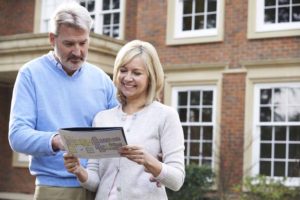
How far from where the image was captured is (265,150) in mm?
12508

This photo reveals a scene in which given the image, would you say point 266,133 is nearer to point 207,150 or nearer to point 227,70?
point 207,150

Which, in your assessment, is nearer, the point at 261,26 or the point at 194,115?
the point at 261,26

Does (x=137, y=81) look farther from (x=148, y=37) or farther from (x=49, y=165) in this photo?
(x=148, y=37)

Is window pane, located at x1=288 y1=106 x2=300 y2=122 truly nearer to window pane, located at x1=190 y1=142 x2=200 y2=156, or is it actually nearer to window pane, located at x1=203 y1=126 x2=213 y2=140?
window pane, located at x1=203 y1=126 x2=213 y2=140

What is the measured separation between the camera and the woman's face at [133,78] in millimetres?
2875

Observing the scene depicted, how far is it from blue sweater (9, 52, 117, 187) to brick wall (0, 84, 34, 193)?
42.9 feet

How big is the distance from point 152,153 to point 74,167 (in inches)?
14.3

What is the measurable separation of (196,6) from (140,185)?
11394 mm

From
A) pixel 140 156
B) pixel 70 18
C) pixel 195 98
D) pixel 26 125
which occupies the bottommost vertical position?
pixel 140 156

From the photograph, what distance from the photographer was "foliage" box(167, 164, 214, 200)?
12062mm

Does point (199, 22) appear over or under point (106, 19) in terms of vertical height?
under

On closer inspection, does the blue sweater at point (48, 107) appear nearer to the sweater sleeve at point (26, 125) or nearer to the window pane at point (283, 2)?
the sweater sleeve at point (26, 125)

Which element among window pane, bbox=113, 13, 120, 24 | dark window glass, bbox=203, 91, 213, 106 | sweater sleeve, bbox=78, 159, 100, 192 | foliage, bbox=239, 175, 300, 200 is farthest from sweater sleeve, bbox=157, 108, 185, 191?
window pane, bbox=113, 13, 120, 24

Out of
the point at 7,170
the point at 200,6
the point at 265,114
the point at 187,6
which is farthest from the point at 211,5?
the point at 7,170
